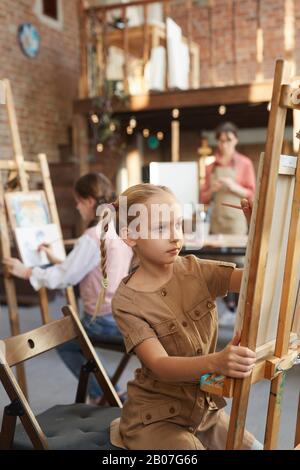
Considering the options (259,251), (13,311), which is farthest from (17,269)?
(259,251)

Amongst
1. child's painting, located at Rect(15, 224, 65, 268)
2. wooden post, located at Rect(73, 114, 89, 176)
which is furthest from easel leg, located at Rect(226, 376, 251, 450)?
wooden post, located at Rect(73, 114, 89, 176)

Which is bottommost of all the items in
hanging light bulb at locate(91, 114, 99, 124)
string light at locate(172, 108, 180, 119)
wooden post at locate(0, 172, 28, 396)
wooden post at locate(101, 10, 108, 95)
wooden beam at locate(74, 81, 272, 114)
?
wooden post at locate(0, 172, 28, 396)

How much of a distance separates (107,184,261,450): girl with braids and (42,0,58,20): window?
6.34 meters

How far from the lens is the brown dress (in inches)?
A: 52.7

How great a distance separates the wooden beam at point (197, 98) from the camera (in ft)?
18.6

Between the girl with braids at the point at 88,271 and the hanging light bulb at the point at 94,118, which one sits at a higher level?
the hanging light bulb at the point at 94,118

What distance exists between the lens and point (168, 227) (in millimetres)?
1357

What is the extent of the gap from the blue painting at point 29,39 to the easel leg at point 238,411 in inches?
241

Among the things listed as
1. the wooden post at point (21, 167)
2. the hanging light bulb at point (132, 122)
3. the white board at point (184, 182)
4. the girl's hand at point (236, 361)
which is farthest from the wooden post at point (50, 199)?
the hanging light bulb at point (132, 122)

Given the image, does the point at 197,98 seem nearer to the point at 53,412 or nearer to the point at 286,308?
the point at 53,412

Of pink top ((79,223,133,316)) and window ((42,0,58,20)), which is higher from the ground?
window ((42,0,58,20))

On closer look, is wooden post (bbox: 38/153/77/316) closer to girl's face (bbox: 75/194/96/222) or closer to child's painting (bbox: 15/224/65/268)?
child's painting (bbox: 15/224/65/268)

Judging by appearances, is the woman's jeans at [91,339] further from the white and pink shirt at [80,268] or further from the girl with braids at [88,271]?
the white and pink shirt at [80,268]

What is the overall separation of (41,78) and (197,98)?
2156 mm
